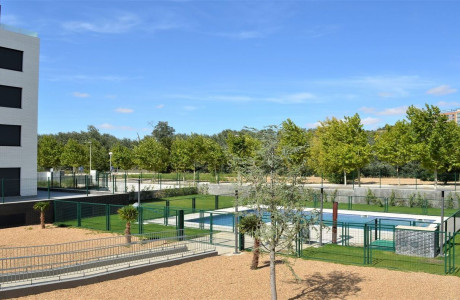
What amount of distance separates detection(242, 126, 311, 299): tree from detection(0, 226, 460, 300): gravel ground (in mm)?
2940

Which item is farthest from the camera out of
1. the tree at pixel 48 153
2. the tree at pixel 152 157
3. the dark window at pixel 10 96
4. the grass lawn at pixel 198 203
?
the tree at pixel 48 153

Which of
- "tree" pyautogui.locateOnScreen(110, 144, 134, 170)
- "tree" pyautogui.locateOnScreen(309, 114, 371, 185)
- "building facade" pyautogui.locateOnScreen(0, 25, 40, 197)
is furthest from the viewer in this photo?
"tree" pyautogui.locateOnScreen(110, 144, 134, 170)

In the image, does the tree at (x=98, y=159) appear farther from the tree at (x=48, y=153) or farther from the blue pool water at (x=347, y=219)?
the blue pool water at (x=347, y=219)

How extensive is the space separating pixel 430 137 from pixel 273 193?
36.5 m

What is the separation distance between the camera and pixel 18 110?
105ft

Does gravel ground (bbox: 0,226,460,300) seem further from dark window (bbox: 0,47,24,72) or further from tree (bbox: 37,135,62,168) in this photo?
tree (bbox: 37,135,62,168)

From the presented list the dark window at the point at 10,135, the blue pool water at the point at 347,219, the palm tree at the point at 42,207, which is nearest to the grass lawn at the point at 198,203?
the blue pool water at the point at 347,219

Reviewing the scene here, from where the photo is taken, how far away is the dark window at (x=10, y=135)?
1225 inches

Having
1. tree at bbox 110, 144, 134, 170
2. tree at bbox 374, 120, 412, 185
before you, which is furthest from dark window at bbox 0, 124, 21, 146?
tree at bbox 374, 120, 412, 185

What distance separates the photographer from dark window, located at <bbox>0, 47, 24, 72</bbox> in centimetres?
3120

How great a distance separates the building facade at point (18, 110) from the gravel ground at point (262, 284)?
68.4 feet

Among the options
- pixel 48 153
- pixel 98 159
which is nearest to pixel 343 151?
pixel 98 159

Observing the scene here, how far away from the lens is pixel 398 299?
481 inches

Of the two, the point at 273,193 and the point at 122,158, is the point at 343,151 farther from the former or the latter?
the point at 273,193
